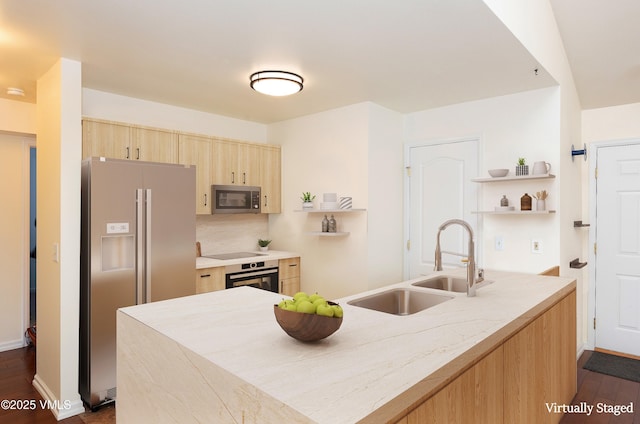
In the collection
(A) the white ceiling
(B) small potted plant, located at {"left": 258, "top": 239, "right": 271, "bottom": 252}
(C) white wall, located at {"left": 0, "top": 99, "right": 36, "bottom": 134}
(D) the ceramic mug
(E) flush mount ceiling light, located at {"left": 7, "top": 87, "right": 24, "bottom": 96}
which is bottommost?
(B) small potted plant, located at {"left": 258, "top": 239, "right": 271, "bottom": 252}

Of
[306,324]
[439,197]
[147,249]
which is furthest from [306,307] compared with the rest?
[439,197]

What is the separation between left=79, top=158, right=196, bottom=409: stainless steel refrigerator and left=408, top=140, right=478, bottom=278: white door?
2348mm

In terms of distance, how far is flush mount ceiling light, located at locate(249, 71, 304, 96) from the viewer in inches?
115

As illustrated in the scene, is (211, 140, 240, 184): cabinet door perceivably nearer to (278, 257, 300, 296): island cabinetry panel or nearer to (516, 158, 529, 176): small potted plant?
(278, 257, 300, 296): island cabinetry panel

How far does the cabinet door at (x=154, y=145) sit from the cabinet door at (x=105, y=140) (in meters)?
0.07

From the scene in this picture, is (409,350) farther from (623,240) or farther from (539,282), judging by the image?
(623,240)

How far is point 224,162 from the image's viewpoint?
4.08 m

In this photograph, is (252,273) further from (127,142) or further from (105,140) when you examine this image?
(105,140)

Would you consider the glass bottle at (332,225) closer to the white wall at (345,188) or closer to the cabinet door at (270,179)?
the white wall at (345,188)

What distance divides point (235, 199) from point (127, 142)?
1167 mm

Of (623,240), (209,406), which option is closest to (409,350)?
(209,406)

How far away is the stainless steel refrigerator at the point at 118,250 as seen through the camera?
2740 mm

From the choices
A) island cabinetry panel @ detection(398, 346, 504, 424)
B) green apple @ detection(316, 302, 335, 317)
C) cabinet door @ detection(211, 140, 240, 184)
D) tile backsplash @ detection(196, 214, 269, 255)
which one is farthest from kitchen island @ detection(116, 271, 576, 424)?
tile backsplash @ detection(196, 214, 269, 255)

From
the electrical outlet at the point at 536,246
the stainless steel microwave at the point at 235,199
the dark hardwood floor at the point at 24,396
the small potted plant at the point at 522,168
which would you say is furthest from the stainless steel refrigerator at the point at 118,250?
the electrical outlet at the point at 536,246
